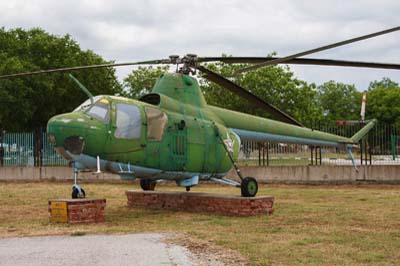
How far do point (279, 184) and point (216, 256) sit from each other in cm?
1602

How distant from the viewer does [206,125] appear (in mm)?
13945

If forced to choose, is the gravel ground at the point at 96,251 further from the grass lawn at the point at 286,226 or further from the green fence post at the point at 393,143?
the green fence post at the point at 393,143

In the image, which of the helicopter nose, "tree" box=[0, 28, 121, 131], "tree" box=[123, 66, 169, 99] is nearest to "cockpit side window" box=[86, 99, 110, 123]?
the helicopter nose

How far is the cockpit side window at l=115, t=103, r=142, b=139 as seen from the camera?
12.0 m

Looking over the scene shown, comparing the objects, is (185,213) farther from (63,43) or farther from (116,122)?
(63,43)

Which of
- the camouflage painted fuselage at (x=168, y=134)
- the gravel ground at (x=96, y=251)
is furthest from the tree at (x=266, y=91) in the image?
the gravel ground at (x=96, y=251)

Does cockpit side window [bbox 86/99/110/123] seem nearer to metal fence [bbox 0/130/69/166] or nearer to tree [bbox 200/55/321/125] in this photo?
metal fence [bbox 0/130/69/166]

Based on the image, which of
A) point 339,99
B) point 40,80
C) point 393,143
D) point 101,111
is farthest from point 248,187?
point 339,99

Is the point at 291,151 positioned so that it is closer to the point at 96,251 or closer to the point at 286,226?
the point at 286,226

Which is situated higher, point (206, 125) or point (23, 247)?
point (206, 125)

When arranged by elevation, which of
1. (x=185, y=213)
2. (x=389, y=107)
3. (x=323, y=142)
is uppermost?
(x=389, y=107)

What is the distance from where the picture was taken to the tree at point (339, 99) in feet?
330

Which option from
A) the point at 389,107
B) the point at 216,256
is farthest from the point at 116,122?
the point at 389,107

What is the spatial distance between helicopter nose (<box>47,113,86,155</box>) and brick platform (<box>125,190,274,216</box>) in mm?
3921
